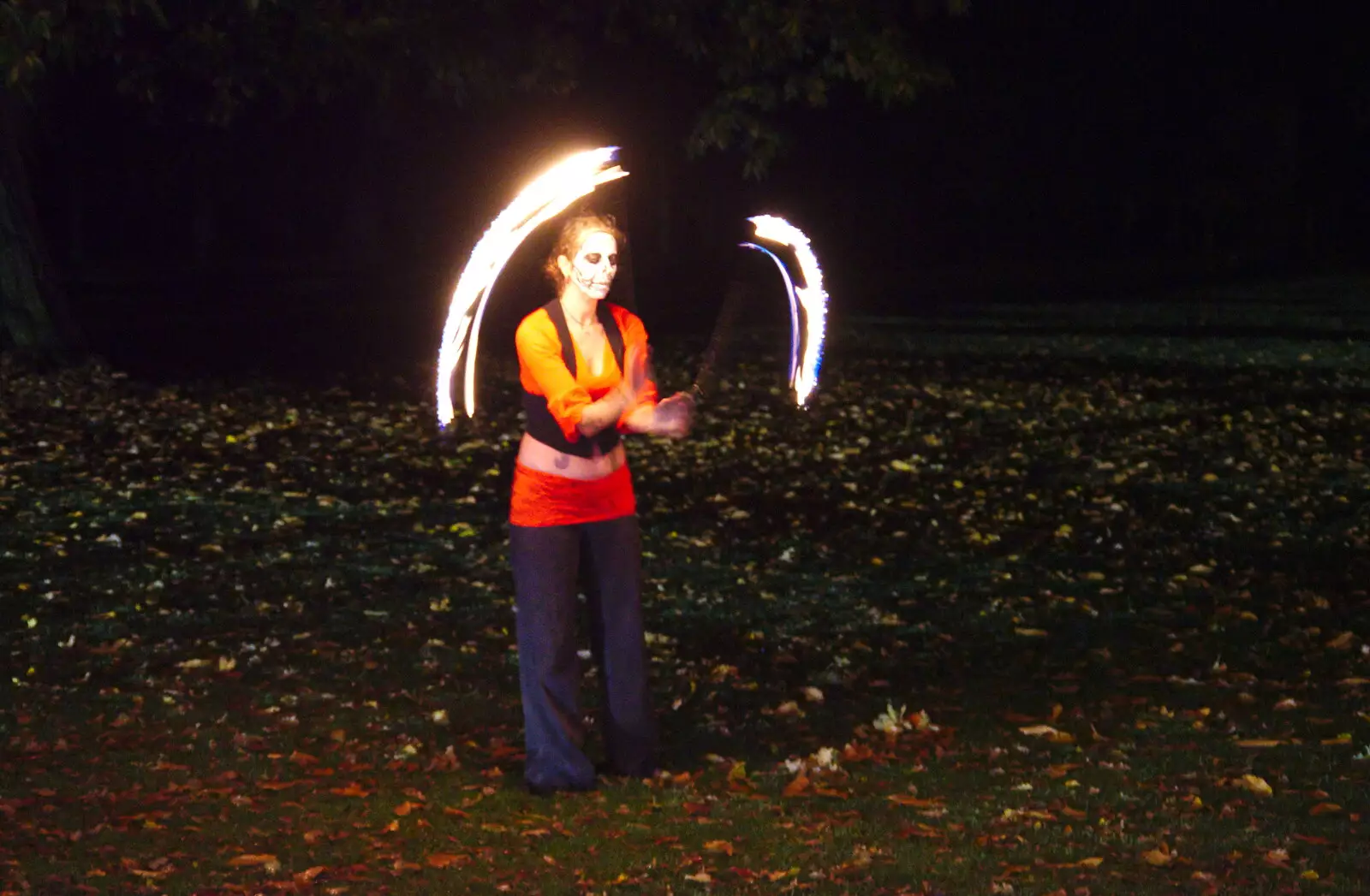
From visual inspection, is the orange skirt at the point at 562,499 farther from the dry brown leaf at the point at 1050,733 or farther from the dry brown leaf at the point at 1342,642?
the dry brown leaf at the point at 1342,642

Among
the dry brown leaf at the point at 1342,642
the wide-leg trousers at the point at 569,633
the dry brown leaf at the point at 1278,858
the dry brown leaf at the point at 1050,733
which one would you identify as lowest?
the dry brown leaf at the point at 1342,642

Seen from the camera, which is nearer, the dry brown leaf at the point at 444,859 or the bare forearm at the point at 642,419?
the dry brown leaf at the point at 444,859

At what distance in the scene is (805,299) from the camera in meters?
7.22

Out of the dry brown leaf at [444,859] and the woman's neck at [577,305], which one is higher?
the woman's neck at [577,305]

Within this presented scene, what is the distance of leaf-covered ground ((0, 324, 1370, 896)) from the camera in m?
6.79

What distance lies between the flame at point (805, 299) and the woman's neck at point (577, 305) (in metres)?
0.65

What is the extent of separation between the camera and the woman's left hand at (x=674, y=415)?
22.8ft

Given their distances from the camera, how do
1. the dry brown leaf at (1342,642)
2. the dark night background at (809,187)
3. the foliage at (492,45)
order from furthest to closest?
the dark night background at (809,187)
the foliage at (492,45)
the dry brown leaf at (1342,642)

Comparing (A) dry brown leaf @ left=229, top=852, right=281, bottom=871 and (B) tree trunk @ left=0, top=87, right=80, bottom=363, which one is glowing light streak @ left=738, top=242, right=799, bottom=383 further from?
(B) tree trunk @ left=0, top=87, right=80, bottom=363

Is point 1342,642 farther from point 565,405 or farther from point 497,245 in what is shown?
point 497,245

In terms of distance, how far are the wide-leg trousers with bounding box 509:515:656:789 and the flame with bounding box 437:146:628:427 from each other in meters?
0.72

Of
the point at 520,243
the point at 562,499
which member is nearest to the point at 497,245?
the point at 520,243

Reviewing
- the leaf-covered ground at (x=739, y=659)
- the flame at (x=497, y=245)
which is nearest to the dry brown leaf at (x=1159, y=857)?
the leaf-covered ground at (x=739, y=659)

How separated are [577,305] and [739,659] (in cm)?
352
